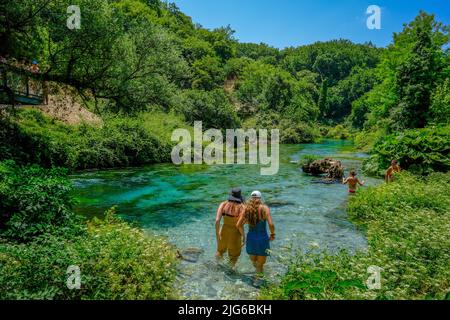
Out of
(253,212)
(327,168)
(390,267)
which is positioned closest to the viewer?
(390,267)

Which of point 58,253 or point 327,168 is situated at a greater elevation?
point 58,253

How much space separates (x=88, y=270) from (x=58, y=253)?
638mm

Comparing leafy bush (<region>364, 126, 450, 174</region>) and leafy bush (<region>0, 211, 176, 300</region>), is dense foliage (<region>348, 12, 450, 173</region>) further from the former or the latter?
leafy bush (<region>0, 211, 176, 300</region>)

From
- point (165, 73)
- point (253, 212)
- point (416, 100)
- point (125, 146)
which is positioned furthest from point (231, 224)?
point (416, 100)

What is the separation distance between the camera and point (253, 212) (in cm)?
867

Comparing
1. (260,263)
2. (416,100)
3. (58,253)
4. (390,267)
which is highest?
(416,100)

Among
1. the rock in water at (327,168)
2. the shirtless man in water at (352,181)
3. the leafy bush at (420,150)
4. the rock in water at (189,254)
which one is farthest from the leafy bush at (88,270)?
the rock in water at (327,168)

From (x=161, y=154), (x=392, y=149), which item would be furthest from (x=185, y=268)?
(x=161, y=154)

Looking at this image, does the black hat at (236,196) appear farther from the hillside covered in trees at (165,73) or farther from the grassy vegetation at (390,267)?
the hillside covered in trees at (165,73)

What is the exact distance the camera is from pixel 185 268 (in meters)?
9.72

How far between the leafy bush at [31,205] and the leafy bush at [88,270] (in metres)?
1.00

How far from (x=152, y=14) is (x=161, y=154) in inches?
3135

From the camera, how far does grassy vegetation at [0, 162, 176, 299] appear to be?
20.0 feet

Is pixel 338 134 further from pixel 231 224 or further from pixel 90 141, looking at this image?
pixel 231 224
